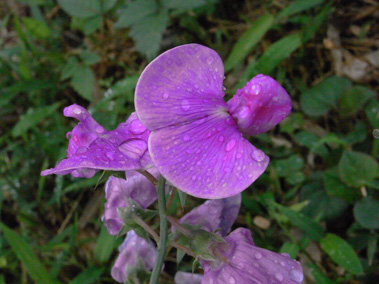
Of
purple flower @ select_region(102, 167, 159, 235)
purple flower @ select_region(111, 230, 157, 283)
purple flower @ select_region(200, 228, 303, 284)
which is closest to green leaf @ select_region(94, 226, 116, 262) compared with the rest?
purple flower @ select_region(111, 230, 157, 283)

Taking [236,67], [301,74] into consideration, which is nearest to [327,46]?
[301,74]

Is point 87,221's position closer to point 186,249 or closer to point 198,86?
point 186,249

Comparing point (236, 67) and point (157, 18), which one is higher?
point (157, 18)

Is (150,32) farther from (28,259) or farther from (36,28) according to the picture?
(28,259)

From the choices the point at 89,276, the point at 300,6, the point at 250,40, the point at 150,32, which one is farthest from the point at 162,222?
the point at 300,6

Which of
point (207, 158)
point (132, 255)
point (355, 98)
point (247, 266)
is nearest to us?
point (207, 158)

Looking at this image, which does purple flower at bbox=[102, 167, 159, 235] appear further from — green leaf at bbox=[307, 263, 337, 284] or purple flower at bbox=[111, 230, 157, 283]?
green leaf at bbox=[307, 263, 337, 284]

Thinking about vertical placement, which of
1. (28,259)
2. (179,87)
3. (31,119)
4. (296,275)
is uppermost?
(179,87)

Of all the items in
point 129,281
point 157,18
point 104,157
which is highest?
Answer: point 104,157
